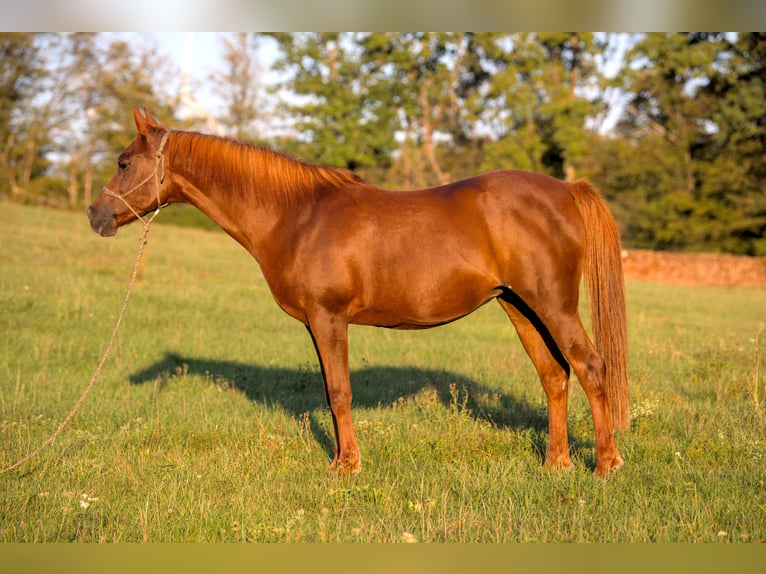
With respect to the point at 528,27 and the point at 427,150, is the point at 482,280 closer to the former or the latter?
the point at 528,27

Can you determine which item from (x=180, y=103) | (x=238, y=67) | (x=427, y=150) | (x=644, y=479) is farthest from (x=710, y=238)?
(x=644, y=479)

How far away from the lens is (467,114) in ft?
129

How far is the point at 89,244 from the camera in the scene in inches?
804

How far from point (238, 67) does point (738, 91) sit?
2769 cm

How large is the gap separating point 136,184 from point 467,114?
3585 centimetres

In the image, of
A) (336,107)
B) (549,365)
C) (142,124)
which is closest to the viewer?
(142,124)

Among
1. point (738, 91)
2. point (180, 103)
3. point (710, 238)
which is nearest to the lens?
point (738, 91)

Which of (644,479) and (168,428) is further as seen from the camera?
(168,428)

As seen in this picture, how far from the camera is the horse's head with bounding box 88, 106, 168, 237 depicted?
5.32 meters

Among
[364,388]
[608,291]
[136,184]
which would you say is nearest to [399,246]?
[608,291]

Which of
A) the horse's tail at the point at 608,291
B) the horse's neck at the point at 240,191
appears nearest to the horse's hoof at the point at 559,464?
the horse's tail at the point at 608,291

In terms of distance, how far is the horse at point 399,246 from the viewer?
4980mm

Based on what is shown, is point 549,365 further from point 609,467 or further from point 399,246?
point 399,246

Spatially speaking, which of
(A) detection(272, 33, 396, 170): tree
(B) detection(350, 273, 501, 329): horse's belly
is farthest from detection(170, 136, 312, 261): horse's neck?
(A) detection(272, 33, 396, 170): tree
